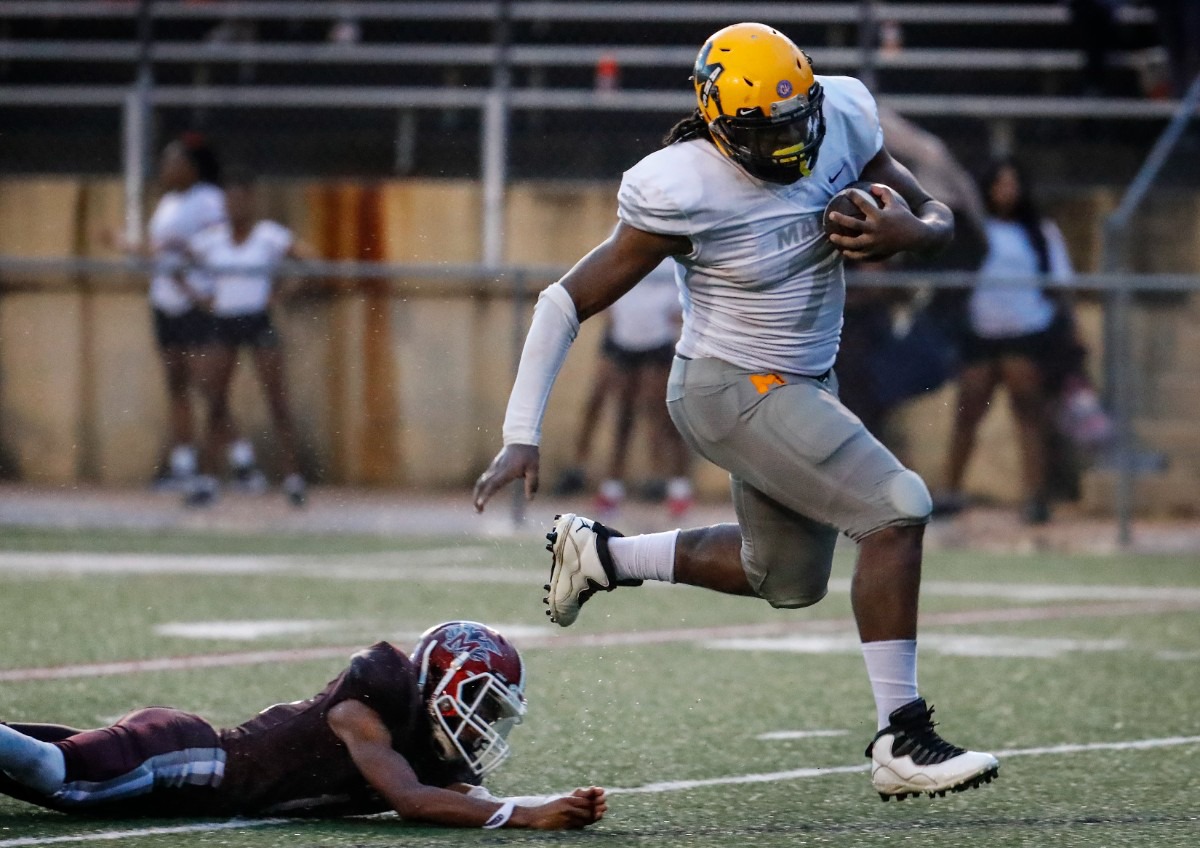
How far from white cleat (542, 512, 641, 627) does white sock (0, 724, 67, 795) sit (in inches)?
57.9

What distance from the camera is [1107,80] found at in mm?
15602

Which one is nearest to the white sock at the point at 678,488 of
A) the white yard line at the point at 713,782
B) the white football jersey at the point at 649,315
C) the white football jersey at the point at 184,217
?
the white football jersey at the point at 649,315

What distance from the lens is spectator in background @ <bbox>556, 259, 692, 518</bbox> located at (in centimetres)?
1225

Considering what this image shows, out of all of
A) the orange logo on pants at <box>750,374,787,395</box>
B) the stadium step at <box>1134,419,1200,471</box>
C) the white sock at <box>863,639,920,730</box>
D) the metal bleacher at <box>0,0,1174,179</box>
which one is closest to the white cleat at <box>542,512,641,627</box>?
the orange logo on pants at <box>750,374,787,395</box>

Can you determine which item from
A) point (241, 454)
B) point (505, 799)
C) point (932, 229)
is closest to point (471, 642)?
point (505, 799)

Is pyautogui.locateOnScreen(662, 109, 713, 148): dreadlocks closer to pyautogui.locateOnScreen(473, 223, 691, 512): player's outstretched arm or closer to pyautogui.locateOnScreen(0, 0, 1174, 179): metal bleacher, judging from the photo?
pyautogui.locateOnScreen(473, 223, 691, 512): player's outstretched arm

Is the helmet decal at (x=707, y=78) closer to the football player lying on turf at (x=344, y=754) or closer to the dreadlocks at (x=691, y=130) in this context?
the dreadlocks at (x=691, y=130)

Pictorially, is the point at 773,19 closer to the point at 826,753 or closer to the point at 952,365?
the point at 952,365

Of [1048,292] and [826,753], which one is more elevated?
[1048,292]

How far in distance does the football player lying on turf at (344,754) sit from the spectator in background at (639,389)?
7.35 meters

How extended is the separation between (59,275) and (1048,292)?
5.72 metres

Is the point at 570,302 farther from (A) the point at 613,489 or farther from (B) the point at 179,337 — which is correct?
(B) the point at 179,337

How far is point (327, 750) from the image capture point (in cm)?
482

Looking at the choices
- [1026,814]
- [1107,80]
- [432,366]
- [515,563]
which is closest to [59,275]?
[432,366]
